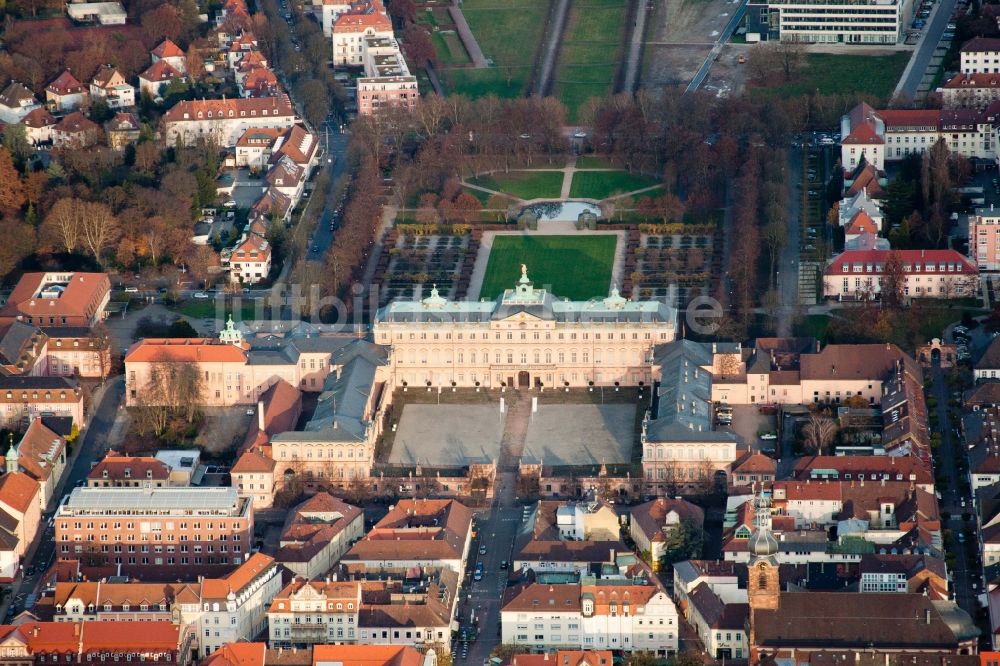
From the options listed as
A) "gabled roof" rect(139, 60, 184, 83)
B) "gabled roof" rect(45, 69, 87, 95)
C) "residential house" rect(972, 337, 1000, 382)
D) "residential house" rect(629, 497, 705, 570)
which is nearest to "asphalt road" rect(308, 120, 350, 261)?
"gabled roof" rect(139, 60, 184, 83)

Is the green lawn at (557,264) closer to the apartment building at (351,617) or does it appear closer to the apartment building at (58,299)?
the apartment building at (58,299)

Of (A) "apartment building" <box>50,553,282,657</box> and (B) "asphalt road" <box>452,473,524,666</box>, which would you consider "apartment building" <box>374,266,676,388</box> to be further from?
(A) "apartment building" <box>50,553,282,657</box>

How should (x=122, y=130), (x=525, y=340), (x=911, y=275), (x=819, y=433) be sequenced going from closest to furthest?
(x=819, y=433), (x=525, y=340), (x=911, y=275), (x=122, y=130)

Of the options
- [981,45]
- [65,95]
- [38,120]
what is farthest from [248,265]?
[981,45]

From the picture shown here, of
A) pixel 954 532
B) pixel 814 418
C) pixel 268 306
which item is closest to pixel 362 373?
pixel 268 306

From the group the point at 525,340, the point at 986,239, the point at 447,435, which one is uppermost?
the point at 986,239

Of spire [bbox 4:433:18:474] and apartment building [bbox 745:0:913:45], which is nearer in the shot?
spire [bbox 4:433:18:474]

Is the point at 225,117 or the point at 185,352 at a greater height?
the point at 185,352

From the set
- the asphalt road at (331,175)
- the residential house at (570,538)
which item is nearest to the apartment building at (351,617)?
the residential house at (570,538)

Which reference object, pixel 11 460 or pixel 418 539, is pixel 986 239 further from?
pixel 11 460
